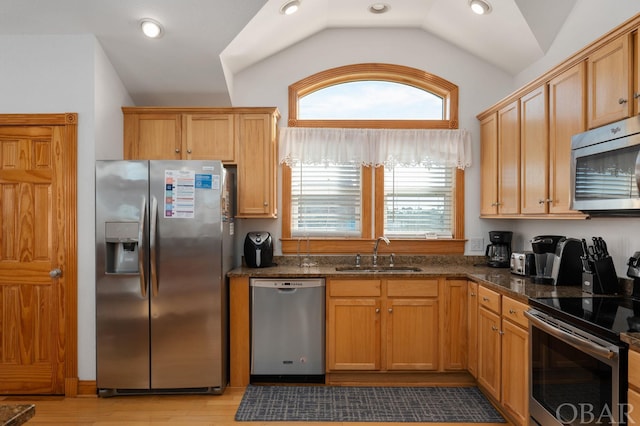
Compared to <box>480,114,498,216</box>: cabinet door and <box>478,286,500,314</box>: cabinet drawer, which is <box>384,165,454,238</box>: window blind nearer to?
<box>480,114,498,216</box>: cabinet door

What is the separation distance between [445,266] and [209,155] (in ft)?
7.61

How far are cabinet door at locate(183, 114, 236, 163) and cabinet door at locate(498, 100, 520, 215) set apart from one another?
87.6 inches

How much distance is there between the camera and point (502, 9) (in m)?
3.19

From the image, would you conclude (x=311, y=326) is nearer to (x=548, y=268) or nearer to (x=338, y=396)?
(x=338, y=396)

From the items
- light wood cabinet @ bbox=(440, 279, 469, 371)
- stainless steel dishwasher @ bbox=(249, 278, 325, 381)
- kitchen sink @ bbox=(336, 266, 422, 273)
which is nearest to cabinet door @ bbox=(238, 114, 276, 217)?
stainless steel dishwasher @ bbox=(249, 278, 325, 381)

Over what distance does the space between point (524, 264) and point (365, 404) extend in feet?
5.03

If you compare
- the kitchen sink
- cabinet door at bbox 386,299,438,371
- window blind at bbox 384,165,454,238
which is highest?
window blind at bbox 384,165,454,238

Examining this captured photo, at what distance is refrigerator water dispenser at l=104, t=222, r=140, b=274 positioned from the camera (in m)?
3.14

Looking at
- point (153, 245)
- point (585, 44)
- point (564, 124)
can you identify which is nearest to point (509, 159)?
point (564, 124)

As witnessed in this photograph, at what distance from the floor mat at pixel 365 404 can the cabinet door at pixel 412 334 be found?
8.8 inches

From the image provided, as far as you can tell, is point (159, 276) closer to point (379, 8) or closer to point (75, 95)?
point (75, 95)

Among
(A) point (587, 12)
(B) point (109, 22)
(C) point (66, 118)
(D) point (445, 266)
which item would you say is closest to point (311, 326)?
(D) point (445, 266)

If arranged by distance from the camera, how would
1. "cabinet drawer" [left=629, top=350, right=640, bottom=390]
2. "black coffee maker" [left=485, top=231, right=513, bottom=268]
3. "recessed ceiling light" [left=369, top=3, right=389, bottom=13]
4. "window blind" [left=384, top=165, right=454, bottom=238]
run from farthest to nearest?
1. "window blind" [left=384, top=165, right=454, bottom=238]
2. "black coffee maker" [left=485, top=231, right=513, bottom=268]
3. "recessed ceiling light" [left=369, top=3, right=389, bottom=13]
4. "cabinet drawer" [left=629, top=350, right=640, bottom=390]

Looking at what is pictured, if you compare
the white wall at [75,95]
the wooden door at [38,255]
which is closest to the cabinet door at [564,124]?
the white wall at [75,95]
